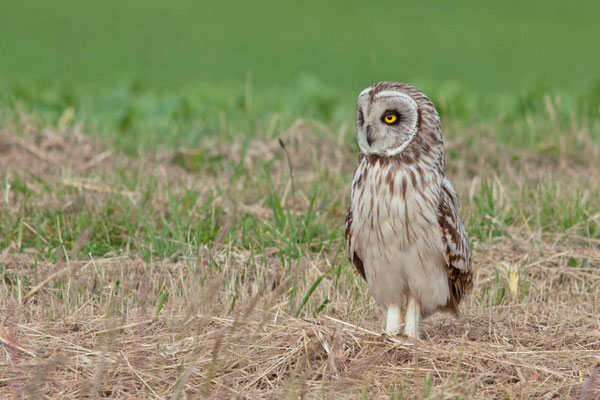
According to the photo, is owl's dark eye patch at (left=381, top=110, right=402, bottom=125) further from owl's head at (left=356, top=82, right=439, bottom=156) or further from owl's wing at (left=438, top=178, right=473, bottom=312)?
owl's wing at (left=438, top=178, right=473, bottom=312)

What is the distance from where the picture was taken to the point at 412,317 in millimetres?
4930

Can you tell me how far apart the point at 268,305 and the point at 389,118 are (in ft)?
4.94

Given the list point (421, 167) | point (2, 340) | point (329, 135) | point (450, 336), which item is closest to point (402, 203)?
point (421, 167)

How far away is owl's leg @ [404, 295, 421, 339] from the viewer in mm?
4910

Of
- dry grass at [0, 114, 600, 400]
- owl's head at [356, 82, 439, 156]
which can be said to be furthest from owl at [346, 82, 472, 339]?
dry grass at [0, 114, 600, 400]

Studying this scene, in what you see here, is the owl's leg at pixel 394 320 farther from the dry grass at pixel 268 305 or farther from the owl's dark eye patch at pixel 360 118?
the owl's dark eye patch at pixel 360 118

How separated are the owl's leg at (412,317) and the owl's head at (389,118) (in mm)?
776

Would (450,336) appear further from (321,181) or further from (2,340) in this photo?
(321,181)

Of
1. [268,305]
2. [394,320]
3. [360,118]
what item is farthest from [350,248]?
[268,305]

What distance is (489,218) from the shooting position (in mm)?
6805

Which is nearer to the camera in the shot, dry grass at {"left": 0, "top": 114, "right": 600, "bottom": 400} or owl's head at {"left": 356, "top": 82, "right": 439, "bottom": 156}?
dry grass at {"left": 0, "top": 114, "right": 600, "bottom": 400}

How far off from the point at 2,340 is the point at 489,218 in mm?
3557

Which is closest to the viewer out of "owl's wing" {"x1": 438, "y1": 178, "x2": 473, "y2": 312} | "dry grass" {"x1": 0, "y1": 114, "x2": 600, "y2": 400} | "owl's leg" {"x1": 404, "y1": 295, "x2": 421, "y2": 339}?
"dry grass" {"x1": 0, "y1": 114, "x2": 600, "y2": 400}

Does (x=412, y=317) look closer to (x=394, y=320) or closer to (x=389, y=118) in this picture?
(x=394, y=320)
